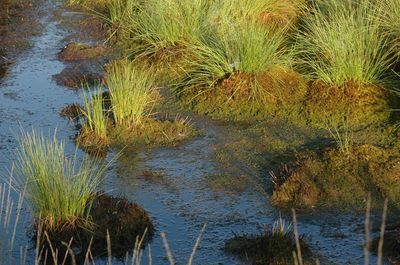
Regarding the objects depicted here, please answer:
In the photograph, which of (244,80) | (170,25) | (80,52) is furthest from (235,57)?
(80,52)

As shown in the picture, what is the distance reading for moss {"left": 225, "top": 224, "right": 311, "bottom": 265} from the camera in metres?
5.16

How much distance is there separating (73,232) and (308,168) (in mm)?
2108

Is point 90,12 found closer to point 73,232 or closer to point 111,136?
point 111,136

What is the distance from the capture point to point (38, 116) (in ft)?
27.0

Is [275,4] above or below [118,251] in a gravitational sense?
above

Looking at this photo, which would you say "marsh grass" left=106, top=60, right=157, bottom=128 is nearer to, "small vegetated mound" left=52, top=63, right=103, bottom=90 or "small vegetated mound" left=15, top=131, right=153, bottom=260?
"small vegetated mound" left=52, top=63, right=103, bottom=90

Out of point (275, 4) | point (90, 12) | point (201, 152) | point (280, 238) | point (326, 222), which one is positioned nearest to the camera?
point (280, 238)

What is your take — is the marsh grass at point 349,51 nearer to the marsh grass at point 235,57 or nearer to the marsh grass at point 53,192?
the marsh grass at point 235,57

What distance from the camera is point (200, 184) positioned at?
6.46m

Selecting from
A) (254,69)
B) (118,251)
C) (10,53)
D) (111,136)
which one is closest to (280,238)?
(118,251)

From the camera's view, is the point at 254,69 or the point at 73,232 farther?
the point at 254,69

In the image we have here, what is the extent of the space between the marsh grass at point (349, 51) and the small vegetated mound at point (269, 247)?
3.09 meters

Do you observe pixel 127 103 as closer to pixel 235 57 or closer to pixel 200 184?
pixel 235 57

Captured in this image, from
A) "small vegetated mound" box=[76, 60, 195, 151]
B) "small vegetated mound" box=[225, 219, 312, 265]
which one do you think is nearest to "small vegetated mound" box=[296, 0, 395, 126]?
"small vegetated mound" box=[76, 60, 195, 151]
